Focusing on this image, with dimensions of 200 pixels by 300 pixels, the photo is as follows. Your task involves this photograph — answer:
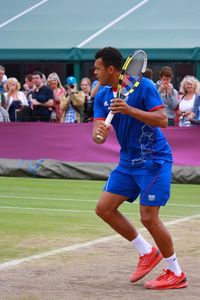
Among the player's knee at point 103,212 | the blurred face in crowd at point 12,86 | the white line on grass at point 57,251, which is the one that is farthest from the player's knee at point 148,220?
the blurred face in crowd at point 12,86

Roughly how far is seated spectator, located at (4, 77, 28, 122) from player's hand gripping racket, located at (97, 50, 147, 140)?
11.2 meters

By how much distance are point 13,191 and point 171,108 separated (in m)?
4.14

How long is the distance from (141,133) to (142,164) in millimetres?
254

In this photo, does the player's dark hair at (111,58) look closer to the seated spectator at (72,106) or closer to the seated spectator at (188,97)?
the seated spectator at (188,97)

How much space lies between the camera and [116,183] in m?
7.63

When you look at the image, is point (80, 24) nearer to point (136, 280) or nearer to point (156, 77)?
point (156, 77)

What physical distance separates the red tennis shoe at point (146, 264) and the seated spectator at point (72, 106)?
413 inches

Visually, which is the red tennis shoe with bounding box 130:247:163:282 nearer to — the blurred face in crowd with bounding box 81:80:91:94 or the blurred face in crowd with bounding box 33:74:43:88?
the blurred face in crowd with bounding box 33:74:43:88

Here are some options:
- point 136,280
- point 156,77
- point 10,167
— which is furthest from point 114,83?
point 156,77

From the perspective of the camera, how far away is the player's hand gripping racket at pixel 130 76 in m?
7.33

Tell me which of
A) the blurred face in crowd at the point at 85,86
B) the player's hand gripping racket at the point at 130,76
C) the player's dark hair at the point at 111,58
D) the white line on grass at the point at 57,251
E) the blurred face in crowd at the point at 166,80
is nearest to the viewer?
the player's hand gripping racket at the point at 130,76

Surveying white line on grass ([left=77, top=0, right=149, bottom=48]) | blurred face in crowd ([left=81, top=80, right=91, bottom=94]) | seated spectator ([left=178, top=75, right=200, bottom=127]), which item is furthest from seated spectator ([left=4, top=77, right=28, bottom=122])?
white line on grass ([left=77, top=0, right=149, bottom=48])

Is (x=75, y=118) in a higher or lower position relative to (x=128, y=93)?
lower

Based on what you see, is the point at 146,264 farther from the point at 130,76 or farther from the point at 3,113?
the point at 3,113
